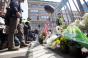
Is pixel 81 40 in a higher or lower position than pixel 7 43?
higher

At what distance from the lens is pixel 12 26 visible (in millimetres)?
3404

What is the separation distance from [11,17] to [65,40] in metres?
1.31

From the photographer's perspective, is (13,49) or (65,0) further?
(65,0)

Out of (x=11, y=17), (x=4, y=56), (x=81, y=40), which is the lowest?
(x=4, y=56)

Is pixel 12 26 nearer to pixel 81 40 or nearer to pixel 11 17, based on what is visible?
pixel 11 17

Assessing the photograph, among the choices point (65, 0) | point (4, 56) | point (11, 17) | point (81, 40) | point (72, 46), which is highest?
point (65, 0)

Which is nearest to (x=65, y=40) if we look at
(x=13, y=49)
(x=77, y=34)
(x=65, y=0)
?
(x=77, y=34)

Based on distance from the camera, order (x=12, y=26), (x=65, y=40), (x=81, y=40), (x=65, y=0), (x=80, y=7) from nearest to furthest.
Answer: (x=81, y=40) → (x=65, y=40) → (x=12, y=26) → (x=80, y=7) → (x=65, y=0)

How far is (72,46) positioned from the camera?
289 centimetres

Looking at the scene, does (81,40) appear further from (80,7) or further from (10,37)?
(80,7)

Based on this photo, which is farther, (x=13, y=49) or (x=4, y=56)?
(x=13, y=49)

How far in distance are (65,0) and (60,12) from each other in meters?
1.31

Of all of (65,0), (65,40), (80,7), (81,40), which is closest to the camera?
(81,40)

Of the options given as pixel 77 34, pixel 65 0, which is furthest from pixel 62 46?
pixel 65 0
